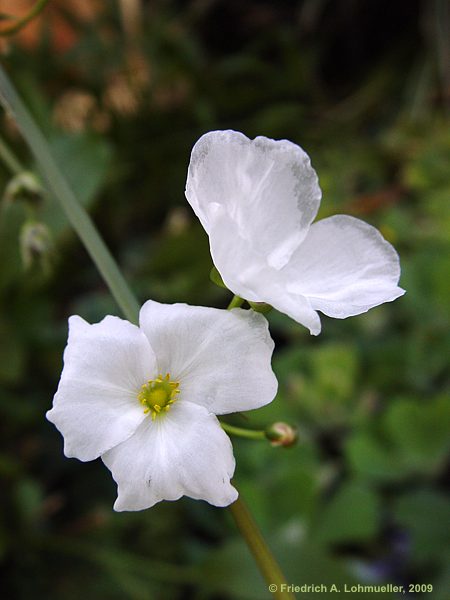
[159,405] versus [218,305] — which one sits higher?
[159,405]

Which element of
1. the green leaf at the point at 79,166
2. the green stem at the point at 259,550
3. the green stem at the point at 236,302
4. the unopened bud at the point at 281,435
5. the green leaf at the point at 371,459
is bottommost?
the green leaf at the point at 371,459

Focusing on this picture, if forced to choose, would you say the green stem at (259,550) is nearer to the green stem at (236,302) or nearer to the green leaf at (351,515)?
the green stem at (236,302)

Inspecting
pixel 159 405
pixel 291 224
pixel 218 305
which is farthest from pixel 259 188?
pixel 218 305

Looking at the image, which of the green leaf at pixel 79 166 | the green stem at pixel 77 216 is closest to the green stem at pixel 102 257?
the green stem at pixel 77 216

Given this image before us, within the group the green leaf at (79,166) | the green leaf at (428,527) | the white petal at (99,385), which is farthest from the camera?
the green leaf at (79,166)

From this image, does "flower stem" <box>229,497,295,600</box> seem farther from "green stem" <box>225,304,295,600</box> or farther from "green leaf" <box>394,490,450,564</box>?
"green leaf" <box>394,490,450,564</box>

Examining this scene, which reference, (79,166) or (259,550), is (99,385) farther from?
(79,166)

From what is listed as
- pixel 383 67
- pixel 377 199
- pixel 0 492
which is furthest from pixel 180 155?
pixel 0 492
